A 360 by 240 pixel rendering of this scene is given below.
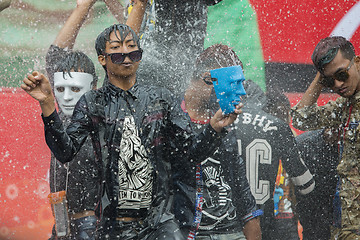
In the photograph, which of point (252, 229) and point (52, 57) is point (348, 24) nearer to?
point (252, 229)

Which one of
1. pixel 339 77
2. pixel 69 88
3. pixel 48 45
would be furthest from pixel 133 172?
pixel 48 45

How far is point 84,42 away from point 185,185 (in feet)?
7.43

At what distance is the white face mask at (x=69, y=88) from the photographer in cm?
376

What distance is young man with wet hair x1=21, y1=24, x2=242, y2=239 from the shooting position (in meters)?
2.53

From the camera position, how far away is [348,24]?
5086 millimetres

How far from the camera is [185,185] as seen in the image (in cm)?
286

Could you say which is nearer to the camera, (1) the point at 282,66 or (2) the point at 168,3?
(2) the point at 168,3

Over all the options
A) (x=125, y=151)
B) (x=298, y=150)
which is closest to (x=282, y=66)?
(x=298, y=150)

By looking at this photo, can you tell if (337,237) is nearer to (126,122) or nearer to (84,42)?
(126,122)

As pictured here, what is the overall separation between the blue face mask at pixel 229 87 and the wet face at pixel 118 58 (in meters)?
0.48

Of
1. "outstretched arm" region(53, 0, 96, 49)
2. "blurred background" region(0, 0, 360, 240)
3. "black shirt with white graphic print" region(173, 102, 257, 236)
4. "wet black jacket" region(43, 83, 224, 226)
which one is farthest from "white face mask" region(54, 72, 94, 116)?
"wet black jacket" region(43, 83, 224, 226)

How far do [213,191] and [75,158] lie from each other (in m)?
1.11

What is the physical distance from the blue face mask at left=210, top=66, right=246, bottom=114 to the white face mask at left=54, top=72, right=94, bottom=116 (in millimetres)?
1570

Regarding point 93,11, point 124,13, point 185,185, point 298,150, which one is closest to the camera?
point 185,185
